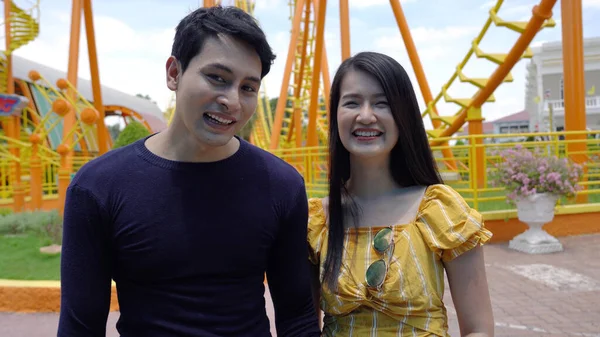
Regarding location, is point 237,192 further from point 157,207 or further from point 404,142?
point 404,142

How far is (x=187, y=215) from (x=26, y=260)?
190 inches

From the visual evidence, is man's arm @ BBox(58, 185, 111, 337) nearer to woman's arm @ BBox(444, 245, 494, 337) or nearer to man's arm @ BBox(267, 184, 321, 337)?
man's arm @ BBox(267, 184, 321, 337)

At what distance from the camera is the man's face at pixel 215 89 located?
4.05 ft

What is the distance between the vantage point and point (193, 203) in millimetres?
1284

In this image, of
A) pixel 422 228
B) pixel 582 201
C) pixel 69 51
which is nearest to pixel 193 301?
pixel 422 228

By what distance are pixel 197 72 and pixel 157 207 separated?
347 mm

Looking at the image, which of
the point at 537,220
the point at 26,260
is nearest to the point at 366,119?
the point at 26,260

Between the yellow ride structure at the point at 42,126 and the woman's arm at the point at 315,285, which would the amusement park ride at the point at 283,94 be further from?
the woman's arm at the point at 315,285

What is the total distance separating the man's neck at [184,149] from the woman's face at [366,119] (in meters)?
0.37

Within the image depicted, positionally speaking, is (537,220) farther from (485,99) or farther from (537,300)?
(485,99)

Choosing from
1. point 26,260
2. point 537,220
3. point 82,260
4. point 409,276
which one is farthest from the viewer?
point 537,220

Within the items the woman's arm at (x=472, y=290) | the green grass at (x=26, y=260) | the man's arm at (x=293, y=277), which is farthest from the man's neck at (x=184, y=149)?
the green grass at (x=26, y=260)

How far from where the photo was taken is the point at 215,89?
1238 mm

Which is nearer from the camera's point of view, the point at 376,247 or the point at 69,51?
the point at 376,247
